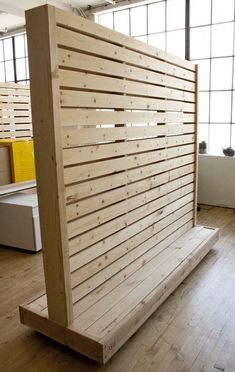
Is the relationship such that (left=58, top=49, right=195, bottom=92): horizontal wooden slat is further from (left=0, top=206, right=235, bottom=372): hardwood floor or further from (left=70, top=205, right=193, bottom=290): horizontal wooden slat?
(left=0, top=206, right=235, bottom=372): hardwood floor

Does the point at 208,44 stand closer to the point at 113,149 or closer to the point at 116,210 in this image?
the point at 113,149

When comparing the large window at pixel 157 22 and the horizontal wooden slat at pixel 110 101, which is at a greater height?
the large window at pixel 157 22

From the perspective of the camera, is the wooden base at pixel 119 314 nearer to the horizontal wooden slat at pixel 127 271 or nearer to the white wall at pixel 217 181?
the horizontal wooden slat at pixel 127 271

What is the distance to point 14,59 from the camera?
7652mm

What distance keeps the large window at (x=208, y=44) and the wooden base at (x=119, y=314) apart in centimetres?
312

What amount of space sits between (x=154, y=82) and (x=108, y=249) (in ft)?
4.50

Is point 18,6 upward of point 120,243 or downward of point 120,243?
upward

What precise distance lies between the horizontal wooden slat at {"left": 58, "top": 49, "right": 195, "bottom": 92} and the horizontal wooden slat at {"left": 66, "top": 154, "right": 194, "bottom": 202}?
0.66m

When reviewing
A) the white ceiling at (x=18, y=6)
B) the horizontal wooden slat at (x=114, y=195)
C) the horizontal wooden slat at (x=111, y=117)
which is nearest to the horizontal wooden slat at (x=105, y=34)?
the horizontal wooden slat at (x=111, y=117)

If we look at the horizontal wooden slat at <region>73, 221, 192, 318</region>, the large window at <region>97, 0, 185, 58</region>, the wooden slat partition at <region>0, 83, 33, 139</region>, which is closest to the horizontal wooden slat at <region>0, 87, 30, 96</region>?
the wooden slat partition at <region>0, 83, 33, 139</region>

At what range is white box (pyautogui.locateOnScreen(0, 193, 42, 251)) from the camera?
11.1ft

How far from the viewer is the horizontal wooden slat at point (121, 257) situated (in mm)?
2138

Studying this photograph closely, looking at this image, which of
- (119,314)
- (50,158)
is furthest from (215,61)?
(119,314)

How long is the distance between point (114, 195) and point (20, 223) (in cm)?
154
